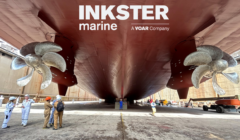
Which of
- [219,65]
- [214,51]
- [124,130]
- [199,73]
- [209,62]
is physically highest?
[214,51]

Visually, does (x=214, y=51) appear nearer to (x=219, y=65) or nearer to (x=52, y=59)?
(x=219, y=65)

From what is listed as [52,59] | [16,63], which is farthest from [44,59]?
[16,63]

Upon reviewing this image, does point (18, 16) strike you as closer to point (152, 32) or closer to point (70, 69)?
point (70, 69)

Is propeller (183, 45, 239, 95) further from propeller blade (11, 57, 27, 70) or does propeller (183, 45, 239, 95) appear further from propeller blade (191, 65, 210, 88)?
propeller blade (11, 57, 27, 70)

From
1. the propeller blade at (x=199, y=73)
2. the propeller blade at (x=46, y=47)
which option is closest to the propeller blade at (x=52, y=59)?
the propeller blade at (x=46, y=47)

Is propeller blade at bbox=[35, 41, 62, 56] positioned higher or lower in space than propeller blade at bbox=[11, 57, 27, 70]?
higher

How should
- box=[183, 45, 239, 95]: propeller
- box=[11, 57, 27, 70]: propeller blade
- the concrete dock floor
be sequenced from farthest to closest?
box=[11, 57, 27, 70]: propeller blade
box=[183, 45, 239, 95]: propeller
the concrete dock floor

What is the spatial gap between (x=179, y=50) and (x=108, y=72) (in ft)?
39.9

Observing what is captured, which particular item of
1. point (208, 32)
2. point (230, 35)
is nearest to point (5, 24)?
point (208, 32)

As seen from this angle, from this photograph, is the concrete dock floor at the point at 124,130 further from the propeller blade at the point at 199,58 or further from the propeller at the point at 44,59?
the propeller blade at the point at 199,58

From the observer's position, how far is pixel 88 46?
12.6m

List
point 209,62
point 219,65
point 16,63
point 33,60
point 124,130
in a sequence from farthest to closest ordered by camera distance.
Result: point 16,63 < point 209,62 < point 33,60 < point 219,65 < point 124,130

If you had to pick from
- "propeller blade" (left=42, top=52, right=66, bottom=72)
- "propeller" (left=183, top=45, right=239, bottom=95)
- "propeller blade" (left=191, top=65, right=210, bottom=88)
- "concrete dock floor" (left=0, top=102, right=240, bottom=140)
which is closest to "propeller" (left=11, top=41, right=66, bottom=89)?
"propeller blade" (left=42, top=52, right=66, bottom=72)

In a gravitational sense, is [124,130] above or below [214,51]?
below
